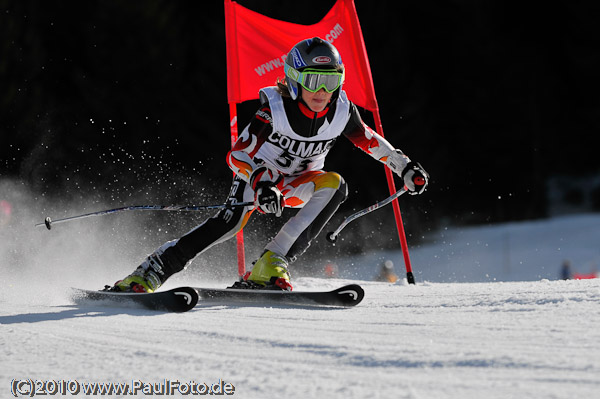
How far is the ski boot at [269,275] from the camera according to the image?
11.8 ft

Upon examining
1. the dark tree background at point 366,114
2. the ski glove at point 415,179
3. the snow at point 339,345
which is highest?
the dark tree background at point 366,114

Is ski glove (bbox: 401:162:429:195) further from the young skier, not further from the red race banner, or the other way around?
the red race banner

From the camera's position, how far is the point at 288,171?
4.05 metres

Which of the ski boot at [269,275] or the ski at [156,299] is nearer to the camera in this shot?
the ski at [156,299]

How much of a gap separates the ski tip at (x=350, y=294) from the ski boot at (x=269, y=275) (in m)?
0.35

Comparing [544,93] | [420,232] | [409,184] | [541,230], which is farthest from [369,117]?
[409,184]

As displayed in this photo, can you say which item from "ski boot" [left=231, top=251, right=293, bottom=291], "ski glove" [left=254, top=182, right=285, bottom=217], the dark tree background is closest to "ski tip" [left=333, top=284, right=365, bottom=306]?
"ski boot" [left=231, top=251, right=293, bottom=291]

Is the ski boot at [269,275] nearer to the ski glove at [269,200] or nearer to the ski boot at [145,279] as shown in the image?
the ski glove at [269,200]

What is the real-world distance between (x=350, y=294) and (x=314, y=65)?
1240mm

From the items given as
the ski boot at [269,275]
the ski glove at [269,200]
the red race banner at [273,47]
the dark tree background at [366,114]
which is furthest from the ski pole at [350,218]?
the dark tree background at [366,114]

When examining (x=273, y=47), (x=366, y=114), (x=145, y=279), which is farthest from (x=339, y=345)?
(x=366, y=114)

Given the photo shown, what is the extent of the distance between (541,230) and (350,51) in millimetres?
17188

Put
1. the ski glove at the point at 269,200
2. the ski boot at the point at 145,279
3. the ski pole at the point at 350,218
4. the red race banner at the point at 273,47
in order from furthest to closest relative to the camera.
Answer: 1. the red race banner at the point at 273,47
2. the ski pole at the point at 350,218
3. the ski boot at the point at 145,279
4. the ski glove at the point at 269,200

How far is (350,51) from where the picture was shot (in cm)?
592
